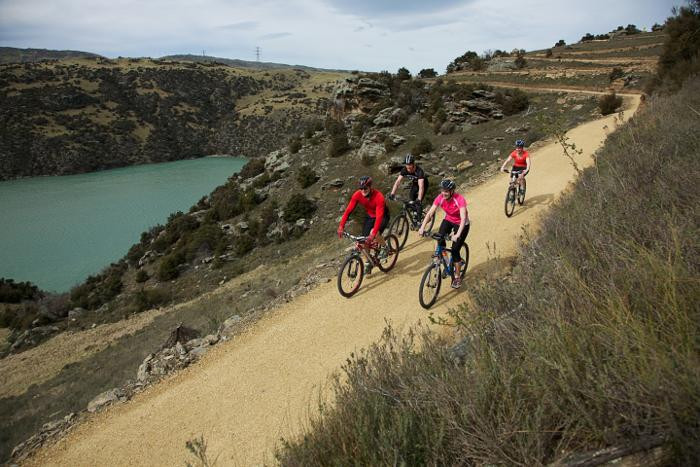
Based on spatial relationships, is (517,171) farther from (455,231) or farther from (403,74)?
(403,74)

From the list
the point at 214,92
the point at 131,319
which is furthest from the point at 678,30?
the point at 214,92

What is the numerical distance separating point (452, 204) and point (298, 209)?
56.2 ft

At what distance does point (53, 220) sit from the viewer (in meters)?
42.1

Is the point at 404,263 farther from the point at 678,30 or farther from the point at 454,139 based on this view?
the point at 678,30

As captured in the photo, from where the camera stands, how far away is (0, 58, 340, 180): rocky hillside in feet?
235

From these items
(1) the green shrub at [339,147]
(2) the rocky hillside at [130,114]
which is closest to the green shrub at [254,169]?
(1) the green shrub at [339,147]

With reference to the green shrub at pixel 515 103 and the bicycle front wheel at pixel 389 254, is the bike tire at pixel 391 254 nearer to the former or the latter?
the bicycle front wheel at pixel 389 254

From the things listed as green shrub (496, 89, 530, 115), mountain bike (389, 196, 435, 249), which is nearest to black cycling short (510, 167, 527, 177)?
mountain bike (389, 196, 435, 249)

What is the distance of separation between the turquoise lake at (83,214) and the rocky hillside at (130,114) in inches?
247

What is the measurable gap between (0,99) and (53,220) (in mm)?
56802

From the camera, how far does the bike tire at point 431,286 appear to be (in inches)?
269

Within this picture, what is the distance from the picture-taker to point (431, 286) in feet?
22.8

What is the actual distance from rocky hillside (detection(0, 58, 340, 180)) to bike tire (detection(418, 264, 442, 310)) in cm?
7597

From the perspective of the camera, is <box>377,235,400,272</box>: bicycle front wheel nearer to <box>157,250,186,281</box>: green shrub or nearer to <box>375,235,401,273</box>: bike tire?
<box>375,235,401,273</box>: bike tire
